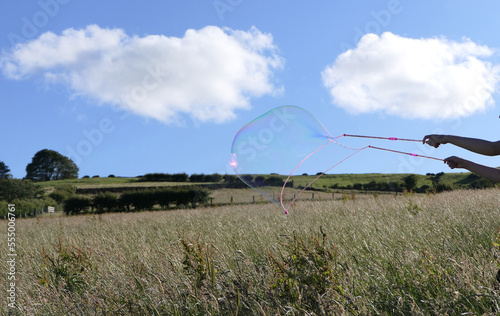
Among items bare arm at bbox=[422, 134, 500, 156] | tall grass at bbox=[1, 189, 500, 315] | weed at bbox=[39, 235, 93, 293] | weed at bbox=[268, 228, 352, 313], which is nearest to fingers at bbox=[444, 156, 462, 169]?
bare arm at bbox=[422, 134, 500, 156]

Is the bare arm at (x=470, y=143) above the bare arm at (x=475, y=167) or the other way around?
above

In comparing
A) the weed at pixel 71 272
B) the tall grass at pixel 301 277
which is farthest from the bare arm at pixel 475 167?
the weed at pixel 71 272

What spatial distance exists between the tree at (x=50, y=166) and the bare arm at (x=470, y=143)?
313 ft

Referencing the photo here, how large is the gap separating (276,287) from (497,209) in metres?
4.78

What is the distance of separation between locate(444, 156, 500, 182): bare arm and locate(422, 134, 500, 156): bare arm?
12 cm

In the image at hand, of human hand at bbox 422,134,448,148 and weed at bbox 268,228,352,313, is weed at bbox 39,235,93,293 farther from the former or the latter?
human hand at bbox 422,134,448,148

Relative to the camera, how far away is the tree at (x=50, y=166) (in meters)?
86.2

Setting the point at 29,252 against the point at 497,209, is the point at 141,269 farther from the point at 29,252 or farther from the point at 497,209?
the point at 497,209

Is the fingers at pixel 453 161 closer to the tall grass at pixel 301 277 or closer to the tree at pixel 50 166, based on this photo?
the tall grass at pixel 301 277

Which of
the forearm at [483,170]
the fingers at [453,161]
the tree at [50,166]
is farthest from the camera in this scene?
the tree at [50,166]

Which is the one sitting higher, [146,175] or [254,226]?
[146,175]

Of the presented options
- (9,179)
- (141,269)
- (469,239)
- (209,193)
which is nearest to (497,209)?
(469,239)

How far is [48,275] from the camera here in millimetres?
5156

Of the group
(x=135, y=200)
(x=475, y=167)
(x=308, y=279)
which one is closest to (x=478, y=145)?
(x=475, y=167)
